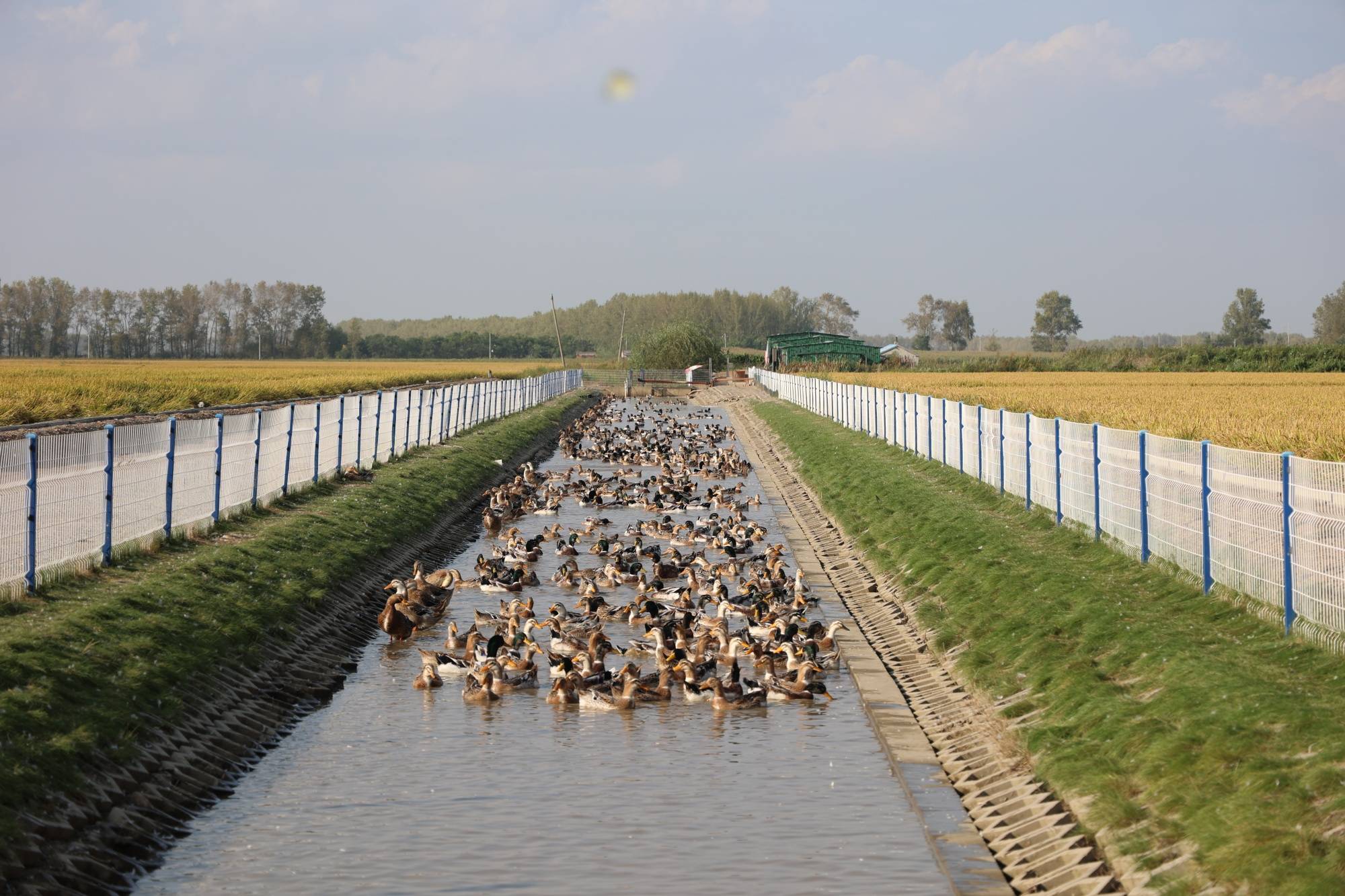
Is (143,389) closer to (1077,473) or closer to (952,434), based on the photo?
(952,434)

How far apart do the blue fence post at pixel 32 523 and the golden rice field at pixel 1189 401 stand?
1557cm

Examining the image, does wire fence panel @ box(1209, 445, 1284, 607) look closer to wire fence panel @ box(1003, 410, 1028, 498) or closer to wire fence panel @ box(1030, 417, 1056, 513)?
wire fence panel @ box(1030, 417, 1056, 513)

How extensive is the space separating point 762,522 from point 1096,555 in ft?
43.0

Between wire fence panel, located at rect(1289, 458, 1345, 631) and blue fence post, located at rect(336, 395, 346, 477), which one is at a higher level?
blue fence post, located at rect(336, 395, 346, 477)

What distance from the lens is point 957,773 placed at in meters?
11.9

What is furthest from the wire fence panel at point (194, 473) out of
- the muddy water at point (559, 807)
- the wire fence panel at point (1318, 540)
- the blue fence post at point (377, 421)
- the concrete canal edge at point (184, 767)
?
the wire fence panel at point (1318, 540)

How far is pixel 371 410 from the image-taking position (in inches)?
1331

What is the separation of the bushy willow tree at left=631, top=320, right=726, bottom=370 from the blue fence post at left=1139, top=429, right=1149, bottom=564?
119m

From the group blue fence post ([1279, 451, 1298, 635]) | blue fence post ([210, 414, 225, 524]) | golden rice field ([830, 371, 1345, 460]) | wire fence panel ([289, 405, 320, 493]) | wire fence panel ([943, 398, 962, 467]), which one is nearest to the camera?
blue fence post ([1279, 451, 1298, 635])

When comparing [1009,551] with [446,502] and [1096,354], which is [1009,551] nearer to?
[446,502]

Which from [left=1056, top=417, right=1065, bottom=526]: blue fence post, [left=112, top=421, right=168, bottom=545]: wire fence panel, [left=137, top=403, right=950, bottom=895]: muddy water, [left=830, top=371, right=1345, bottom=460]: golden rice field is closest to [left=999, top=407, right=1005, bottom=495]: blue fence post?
[left=830, top=371, right=1345, bottom=460]: golden rice field

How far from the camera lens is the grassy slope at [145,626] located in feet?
34.1

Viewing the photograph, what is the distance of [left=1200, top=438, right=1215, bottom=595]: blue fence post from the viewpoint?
14.8 meters

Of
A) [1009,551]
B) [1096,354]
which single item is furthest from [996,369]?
[1009,551]
